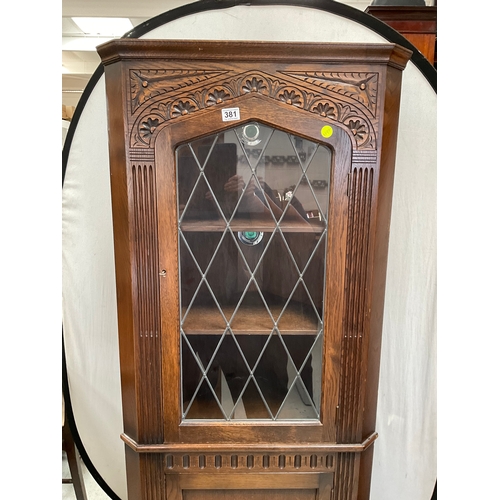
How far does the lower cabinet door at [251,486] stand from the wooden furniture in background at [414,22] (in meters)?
1.05

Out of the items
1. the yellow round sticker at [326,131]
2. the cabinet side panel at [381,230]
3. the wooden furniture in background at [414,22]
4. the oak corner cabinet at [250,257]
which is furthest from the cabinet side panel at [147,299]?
the wooden furniture in background at [414,22]

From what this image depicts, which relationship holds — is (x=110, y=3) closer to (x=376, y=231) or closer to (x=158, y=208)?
(x=158, y=208)

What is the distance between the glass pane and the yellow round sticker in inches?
1.1

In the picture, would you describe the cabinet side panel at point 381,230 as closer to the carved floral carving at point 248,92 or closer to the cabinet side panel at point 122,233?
the carved floral carving at point 248,92

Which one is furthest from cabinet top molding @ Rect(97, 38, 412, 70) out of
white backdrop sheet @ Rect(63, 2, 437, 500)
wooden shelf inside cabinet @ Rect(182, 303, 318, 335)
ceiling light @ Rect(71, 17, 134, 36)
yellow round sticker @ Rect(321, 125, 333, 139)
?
ceiling light @ Rect(71, 17, 134, 36)

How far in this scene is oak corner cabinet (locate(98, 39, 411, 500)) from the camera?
30.3 inches

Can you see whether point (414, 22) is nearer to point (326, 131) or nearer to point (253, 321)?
point (326, 131)

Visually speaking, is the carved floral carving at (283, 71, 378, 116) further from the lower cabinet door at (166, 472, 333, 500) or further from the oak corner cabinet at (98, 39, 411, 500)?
the lower cabinet door at (166, 472, 333, 500)

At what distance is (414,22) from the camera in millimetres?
1012

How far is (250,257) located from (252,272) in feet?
0.11

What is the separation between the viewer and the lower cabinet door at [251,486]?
899mm

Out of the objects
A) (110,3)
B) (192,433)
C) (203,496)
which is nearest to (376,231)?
(192,433)

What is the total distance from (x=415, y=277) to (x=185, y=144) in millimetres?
684

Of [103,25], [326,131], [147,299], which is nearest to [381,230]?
[326,131]
